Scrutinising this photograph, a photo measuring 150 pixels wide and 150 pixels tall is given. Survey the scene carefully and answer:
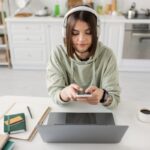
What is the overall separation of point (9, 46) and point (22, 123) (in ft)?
7.85

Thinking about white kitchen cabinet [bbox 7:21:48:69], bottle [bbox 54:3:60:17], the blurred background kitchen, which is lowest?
white kitchen cabinet [bbox 7:21:48:69]

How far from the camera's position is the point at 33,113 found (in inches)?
38.3

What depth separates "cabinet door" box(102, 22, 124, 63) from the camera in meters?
2.79

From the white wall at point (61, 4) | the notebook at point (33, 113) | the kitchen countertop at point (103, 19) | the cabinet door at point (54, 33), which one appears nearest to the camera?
the notebook at point (33, 113)

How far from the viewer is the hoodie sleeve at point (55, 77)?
106 cm

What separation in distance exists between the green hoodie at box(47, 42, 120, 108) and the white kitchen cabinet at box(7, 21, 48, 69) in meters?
→ 1.86

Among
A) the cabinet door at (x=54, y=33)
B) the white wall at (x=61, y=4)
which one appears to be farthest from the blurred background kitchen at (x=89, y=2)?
the cabinet door at (x=54, y=33)

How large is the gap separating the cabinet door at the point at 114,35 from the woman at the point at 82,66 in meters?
1.74

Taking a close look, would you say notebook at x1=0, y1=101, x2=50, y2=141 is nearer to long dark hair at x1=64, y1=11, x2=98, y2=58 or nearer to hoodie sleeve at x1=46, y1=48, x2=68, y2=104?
hoodie sleeve at x1=46, y1=48, x2=68, y2=104

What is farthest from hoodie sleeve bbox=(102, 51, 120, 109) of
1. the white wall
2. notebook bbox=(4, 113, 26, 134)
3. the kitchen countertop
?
the white wall

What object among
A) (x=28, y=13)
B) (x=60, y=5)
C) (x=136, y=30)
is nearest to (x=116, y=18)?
(x=136, y=30)

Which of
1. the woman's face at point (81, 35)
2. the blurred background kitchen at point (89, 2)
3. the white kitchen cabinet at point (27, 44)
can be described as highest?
the blurred background kitchen at point (89, 2)

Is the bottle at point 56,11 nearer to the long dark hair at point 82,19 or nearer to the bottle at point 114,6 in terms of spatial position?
the bottle at point 114,6

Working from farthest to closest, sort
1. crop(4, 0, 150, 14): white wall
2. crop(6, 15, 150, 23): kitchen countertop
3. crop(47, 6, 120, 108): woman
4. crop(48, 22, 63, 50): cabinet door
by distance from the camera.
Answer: crop(4, 0, 150, 14): white wall < crop(48, 22, 63, 50): cabinet door < crop(6, 15, 150, 23): kitchen countertop < crop(47, 6, 120, 108): woman
